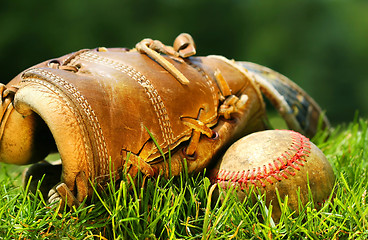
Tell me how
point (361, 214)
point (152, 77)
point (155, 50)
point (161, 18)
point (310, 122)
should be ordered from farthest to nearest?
point (161, 18) < point (310, 122) < point (155, 50) < point (152, 77) < point (361, 214)

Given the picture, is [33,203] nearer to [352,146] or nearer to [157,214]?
[157,214]

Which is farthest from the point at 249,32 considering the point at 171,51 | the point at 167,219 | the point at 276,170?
the point at 167,219

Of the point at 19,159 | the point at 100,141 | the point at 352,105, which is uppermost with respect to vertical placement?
the point at 100,141

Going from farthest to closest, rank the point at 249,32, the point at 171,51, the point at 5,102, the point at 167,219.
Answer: the point at 249,32 < the point at 171,51 < the point at 5,102 < the point at 167,219

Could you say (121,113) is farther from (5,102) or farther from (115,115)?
(5,102)

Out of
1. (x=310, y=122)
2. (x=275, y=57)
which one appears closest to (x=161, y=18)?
(x=275, y=57)

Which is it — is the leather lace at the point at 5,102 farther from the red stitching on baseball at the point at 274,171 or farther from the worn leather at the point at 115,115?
the red stitching on baseball at the point at 274,171
